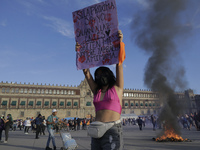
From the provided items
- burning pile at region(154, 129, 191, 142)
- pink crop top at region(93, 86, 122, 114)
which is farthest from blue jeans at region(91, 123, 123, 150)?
burning pile at region(154, 129, 191, 142)

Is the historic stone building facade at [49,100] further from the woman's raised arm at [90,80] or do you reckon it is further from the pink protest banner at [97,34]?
the woman's raised arm at [90,80]

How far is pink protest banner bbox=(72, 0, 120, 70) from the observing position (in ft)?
7.89

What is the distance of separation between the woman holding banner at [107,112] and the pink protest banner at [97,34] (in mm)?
325

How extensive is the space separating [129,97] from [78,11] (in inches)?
2238

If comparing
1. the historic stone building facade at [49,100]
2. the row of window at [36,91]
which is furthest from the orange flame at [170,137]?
the row of window at [36,91]

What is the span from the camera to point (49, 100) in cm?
4622

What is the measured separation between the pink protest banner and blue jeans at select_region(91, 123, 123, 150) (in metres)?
0.97

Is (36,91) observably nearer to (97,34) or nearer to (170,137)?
(170,137)

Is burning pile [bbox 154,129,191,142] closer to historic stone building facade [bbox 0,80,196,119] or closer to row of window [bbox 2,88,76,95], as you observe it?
historic stone building facade [bbox 0,80,196,119]

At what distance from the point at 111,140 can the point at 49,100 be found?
157 ft

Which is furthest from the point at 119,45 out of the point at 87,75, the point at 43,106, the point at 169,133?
the point at 43,106

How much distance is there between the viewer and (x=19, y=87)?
44.1 metres

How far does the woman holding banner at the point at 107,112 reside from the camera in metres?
1.68

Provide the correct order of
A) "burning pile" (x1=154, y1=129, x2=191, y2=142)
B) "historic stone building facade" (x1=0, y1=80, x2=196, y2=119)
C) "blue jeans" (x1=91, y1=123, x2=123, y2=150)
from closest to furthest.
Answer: "blue jeans" (x1=91, y1=123, x2=123, y2=150) → "burning pile" (x1=154, y1=129, x2=191, y2=142) → "historic stone building facade" (x1=0, y1=80, x2=196, y2=119)
